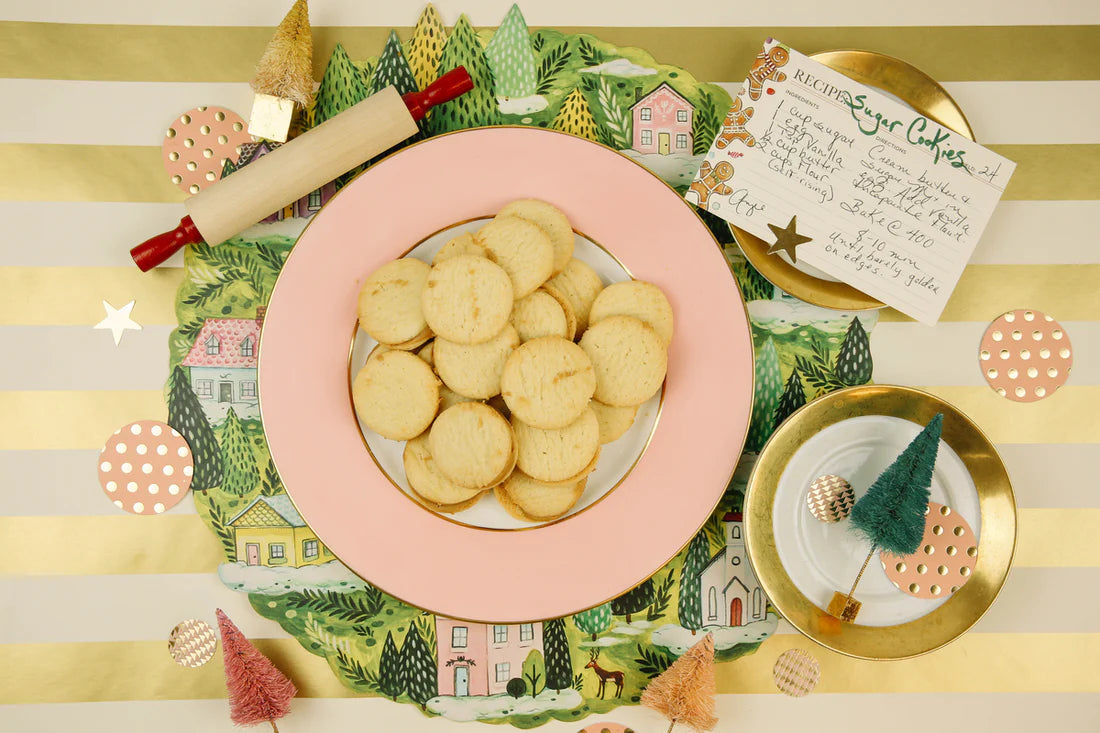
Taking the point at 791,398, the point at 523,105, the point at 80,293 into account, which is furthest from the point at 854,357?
the point at 80,293

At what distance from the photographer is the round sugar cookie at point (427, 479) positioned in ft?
2.93

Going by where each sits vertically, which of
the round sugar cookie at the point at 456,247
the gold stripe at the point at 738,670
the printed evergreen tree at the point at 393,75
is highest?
the printed evergreen tree at the point at 393,75

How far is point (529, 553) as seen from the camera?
94cm

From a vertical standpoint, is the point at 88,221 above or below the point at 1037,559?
above

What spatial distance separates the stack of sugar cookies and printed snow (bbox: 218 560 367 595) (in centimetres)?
21

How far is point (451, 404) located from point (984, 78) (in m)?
1.01

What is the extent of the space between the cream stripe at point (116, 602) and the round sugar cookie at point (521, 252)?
650 mm

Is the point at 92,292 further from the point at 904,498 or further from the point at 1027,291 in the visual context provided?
the point at 1027,291

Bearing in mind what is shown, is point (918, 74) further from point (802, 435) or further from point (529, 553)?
point (529, 553)

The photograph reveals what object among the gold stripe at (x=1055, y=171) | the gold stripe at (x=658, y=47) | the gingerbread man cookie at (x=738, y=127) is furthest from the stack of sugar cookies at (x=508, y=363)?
the gold stripe at (x=1055, y=171)

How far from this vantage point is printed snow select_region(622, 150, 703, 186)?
102cm

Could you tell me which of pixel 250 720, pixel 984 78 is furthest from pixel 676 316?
pixel 250 720

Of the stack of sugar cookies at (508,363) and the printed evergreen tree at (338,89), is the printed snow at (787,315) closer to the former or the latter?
the stack of sugar cookies at (508,363)

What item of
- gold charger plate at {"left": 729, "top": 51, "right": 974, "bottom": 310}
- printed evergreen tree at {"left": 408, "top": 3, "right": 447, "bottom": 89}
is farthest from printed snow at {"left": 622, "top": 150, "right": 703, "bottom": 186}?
printed evergreen tree at {"left": 408, "top": 3, "right": 447, "bottom": 89}
